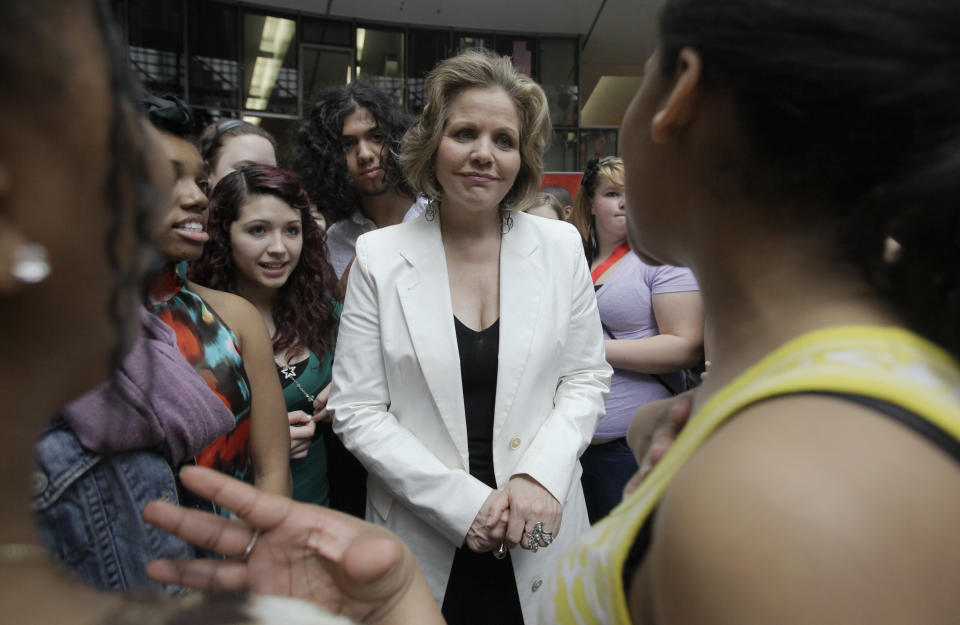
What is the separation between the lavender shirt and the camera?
9.03 ft

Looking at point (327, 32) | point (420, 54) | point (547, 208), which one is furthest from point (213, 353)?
point (420, 54)

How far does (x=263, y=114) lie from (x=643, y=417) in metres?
9.58

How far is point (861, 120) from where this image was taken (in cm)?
Answer: 65

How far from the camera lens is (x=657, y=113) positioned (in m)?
0.83

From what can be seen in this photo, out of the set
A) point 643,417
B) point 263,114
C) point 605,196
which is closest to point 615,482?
point 605,196

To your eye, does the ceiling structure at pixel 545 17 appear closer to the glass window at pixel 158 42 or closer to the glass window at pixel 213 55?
the glass window at pixel 213 55

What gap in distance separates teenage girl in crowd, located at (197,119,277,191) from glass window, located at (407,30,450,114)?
711cm

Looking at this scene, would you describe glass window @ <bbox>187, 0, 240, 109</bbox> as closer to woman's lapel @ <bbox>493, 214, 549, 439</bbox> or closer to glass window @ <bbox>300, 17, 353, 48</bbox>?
glass window @ <bbox>300, 17, 353, 48</bbox>

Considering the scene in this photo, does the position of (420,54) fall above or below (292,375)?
above

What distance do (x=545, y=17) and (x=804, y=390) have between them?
1062 cm

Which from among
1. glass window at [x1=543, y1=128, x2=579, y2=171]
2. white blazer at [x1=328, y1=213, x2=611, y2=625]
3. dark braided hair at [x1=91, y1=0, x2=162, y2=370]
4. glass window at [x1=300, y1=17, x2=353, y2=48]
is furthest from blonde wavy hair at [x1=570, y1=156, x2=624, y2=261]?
glass window at [x1=300, y1=17, x2=353, y2=48]

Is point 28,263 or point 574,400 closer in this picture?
point 28,263

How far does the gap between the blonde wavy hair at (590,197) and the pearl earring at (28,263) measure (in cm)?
313

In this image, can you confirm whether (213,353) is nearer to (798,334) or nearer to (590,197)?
(798,334)
